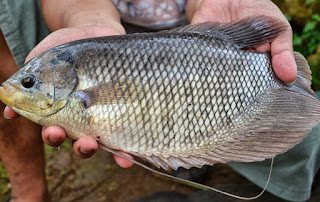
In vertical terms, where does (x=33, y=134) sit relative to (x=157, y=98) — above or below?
below

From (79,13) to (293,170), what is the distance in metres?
1.65

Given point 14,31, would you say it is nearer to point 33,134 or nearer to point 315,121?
point 33,134

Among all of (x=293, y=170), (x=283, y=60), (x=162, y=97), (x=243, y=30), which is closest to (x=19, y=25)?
(x=162, y=97)

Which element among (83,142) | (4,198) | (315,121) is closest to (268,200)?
(315,121)

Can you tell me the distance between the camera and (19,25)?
256 centimetres

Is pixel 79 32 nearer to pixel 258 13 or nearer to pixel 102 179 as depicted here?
pixel 258 13

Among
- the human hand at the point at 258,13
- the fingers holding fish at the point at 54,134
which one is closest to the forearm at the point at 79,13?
the human hand at the point at 258,13

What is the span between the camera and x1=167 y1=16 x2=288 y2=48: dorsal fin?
1.95 m

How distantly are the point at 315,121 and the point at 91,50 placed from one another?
106cm

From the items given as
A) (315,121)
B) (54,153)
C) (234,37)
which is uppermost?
(234,37)

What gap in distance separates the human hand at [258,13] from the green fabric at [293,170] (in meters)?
0.82

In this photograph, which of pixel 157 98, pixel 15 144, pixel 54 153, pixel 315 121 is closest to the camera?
pixel 157 98

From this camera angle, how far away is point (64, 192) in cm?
314

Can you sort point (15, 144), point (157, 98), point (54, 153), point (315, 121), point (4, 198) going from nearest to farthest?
point (157, 98), point (315, 121), point (15, 144), point (4, 198), point (54, 153)
